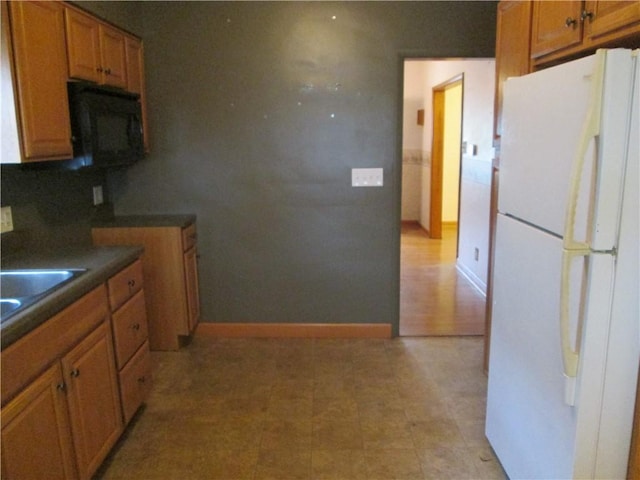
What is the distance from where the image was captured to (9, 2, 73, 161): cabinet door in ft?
6.54

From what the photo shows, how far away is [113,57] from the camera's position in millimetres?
2844

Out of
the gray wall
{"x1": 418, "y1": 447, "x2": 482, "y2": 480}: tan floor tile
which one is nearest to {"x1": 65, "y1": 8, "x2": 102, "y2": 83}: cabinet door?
the gray wall

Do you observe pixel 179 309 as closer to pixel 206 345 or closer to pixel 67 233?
pixel 206 345

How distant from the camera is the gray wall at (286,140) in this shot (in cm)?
324

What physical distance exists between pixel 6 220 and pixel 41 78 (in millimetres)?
674

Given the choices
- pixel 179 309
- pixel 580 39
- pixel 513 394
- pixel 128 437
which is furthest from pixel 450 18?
pixel 128 437

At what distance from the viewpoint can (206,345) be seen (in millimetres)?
3514

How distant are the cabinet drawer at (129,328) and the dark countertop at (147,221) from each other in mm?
803

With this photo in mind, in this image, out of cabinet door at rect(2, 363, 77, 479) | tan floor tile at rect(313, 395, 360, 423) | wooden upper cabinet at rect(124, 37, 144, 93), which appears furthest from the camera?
wooden upper cabinet at rect(124, 37, 144, 93)

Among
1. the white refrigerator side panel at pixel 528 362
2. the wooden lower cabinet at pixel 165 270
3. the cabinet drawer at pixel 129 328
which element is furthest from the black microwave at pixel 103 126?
the white refrigerator side panel at pixel 528 362

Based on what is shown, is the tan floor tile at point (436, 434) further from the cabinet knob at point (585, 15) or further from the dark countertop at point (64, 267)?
the cabinet knob at point (585, 15)

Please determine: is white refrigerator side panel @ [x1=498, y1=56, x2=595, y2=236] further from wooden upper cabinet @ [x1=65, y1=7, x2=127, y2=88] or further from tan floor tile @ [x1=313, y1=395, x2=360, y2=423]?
wooden upper cabinet @ [x1=65, y1=7, x2=127, y2=88]

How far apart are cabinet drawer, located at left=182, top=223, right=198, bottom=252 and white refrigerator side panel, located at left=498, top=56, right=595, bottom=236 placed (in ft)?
6.77

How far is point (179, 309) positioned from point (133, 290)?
0.93m
